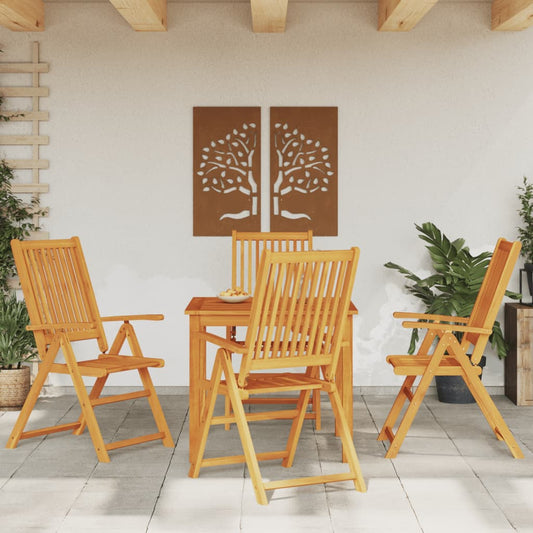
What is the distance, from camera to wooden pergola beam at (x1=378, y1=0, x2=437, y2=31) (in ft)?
15.0

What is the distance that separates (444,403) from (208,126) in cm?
251

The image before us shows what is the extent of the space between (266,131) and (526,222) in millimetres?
1940

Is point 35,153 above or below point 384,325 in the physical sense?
above

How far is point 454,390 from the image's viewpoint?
5.11 m

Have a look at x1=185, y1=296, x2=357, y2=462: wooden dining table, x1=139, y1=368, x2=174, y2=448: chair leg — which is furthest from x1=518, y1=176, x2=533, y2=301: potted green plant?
x1=139, y1=368, x2=174, y2=448: chair leg

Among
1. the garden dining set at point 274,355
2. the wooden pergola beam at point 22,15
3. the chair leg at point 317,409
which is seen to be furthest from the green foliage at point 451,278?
the wooden pergola beam at point 22,15

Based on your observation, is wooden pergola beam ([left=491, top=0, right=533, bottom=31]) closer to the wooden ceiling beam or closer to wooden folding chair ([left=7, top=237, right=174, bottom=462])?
the wooden ceiling beam

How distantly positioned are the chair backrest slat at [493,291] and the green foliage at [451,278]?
0.82 metres

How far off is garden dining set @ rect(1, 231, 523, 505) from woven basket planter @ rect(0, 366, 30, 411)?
0.53 m

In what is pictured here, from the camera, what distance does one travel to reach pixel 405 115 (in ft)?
17.6

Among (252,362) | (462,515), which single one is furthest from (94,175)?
(462,515)

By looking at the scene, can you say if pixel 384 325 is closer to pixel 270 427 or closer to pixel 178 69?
pixel 270 427

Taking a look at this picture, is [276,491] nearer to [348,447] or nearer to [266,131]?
[348,447]

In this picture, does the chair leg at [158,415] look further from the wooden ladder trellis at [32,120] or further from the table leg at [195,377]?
the wooden ladder trellis at [32,120]
